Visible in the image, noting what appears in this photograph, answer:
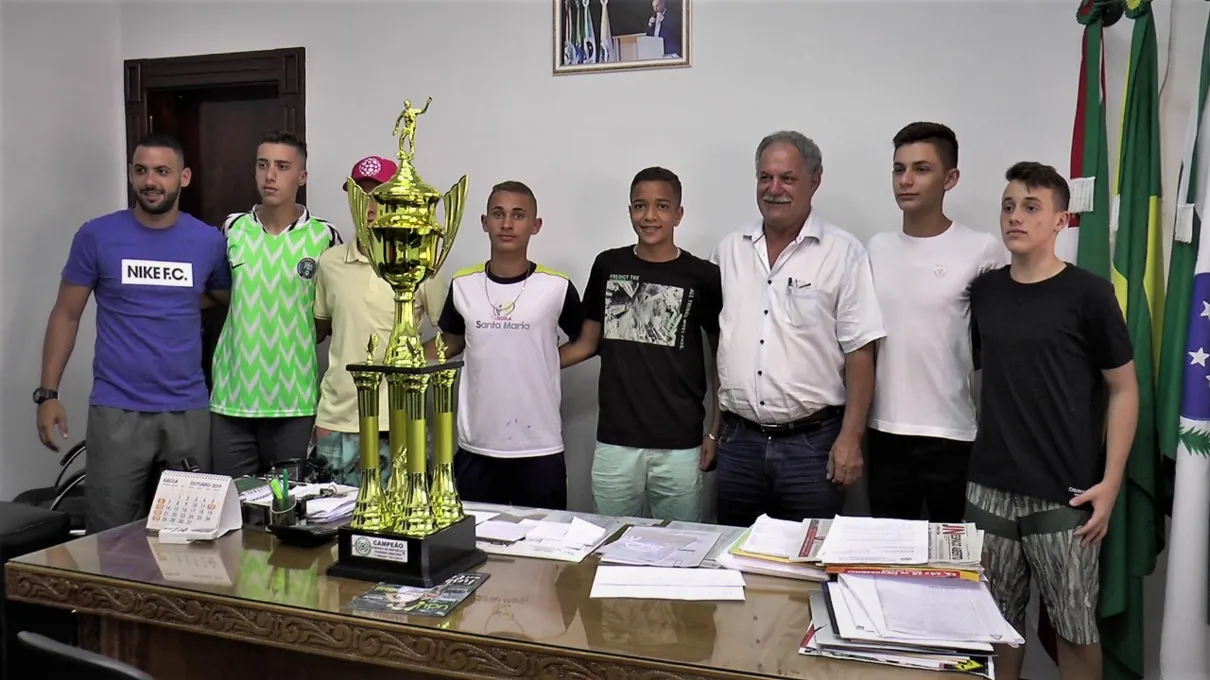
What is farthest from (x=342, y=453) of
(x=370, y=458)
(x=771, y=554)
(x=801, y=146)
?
(x=801, y=146)

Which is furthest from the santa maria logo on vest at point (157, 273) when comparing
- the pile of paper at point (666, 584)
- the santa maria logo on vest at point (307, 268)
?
the pile of paper at point (666, 584)

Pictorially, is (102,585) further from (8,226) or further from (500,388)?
(8,226)

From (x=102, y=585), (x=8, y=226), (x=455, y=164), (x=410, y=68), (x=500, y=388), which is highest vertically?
(x=410, y=68)

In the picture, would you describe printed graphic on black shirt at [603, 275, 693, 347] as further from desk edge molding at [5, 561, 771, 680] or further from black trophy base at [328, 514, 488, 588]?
desk edge molding at [5, 561, 771, 680]

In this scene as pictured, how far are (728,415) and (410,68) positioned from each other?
6.33 feet

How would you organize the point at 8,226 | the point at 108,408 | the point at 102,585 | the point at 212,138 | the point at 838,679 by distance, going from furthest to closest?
the point at 212,138, the point at 8,226, the point at 108,408, the point at 102,585, the point at 838,679

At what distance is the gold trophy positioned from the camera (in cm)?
160

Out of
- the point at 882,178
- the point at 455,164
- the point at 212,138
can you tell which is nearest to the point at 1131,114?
the point at 882,178

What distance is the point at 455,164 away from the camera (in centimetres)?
338

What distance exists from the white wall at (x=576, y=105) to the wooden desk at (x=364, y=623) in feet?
5.53

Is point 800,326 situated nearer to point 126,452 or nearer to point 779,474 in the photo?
point 779,474

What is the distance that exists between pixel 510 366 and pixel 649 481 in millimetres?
556

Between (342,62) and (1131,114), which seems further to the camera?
(342,62)

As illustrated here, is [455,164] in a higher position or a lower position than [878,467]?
higher
